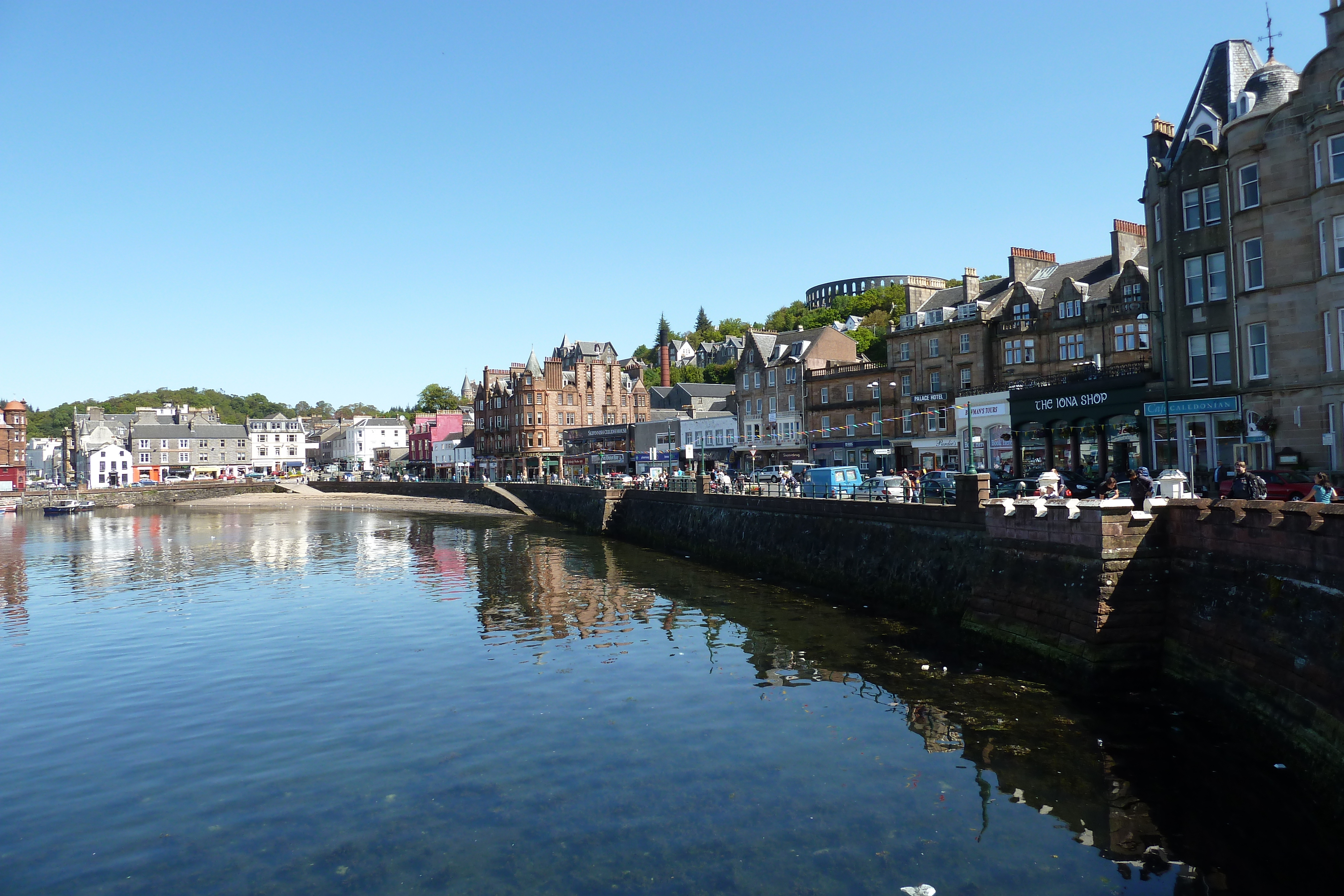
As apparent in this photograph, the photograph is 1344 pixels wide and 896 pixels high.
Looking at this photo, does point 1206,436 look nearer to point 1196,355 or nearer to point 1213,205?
point 1196,355

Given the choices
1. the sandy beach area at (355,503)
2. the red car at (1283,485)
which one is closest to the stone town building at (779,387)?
the sandy beach area at (355,503)

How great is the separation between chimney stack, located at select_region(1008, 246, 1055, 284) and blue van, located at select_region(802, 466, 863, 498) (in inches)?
1057

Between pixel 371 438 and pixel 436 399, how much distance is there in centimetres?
2188

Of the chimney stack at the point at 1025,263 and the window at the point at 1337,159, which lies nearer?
the window at the point at 1337,159

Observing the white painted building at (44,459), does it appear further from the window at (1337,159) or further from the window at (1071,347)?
the window at (1337,159)

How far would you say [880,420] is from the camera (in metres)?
62.0

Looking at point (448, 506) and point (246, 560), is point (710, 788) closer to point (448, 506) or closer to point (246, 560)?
point (246, 560)

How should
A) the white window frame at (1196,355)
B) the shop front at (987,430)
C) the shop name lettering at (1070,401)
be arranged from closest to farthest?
the white window frame at (1196,355)
the shop name lettering at (1070,401)
the shop front at (987,430)

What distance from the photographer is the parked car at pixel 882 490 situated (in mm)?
30859

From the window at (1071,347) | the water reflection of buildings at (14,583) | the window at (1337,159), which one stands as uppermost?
the window at (1337,159)

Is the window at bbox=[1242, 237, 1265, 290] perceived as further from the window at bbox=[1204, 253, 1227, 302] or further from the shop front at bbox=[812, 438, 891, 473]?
the shop front at bbox=[812, 438, 891, 473]

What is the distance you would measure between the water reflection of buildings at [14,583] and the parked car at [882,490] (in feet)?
95.8

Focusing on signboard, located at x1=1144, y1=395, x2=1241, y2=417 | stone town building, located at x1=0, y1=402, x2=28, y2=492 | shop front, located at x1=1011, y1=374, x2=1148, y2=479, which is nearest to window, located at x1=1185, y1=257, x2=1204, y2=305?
signboard, located at x1=1144, y1=395, x2=1241, y2=417

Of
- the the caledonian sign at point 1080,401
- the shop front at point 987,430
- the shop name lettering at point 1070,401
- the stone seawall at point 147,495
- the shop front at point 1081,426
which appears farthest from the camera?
the stone seawall at point 147,495
